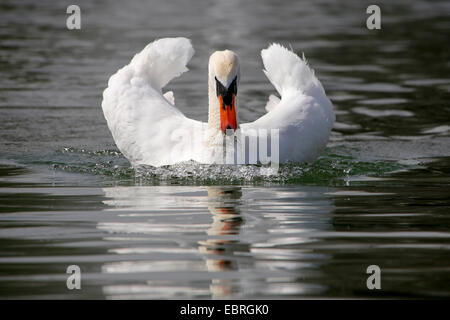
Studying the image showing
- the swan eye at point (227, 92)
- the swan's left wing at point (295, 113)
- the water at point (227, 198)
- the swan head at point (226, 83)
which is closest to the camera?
the water at point (227, 198)

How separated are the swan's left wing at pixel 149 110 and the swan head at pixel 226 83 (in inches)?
23.1

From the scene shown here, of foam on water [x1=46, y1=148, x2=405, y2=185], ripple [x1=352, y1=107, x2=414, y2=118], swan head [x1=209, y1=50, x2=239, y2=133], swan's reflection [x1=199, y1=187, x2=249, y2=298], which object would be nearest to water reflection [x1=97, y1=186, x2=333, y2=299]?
swan's reflection [x1=199, y1=187, x2=249, y2=298]

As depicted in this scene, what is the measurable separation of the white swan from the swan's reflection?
0.77m

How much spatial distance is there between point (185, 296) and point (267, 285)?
63cm

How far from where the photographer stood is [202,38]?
79.6 feet

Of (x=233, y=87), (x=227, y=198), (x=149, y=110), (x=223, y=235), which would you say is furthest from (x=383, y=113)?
(x=223, y=235)

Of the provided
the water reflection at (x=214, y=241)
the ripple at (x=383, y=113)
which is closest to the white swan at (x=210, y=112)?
the water reflection at (x=214, y=241)

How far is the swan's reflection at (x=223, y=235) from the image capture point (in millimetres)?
7176

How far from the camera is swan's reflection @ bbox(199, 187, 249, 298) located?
283 inches

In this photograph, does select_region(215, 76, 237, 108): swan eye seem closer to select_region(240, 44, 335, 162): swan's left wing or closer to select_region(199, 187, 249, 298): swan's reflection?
→ select_region(240, 44, 335, 162): swan's left wing

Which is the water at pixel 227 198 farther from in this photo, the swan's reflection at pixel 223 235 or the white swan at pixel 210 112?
the white swan at pixel 210 112

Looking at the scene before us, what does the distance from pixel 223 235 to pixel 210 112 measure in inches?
124

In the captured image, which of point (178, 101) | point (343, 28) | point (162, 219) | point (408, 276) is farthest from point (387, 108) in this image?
point (343, 28)

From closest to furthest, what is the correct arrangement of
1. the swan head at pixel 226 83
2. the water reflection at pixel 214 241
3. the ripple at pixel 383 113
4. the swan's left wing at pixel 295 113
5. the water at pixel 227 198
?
the water reflection at pixel 214 241 → the water at pixel 227 198 → the swan head at pixel 226 83 → the swan's left wing at pixel 295 113 → the ripple at pixel 383 113
